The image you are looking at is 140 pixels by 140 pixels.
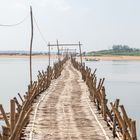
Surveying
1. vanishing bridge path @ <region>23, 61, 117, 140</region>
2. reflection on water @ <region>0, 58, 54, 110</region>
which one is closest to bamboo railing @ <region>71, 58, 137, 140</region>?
vanishing bridge path @ <region>23, 61, 117, 140</region>

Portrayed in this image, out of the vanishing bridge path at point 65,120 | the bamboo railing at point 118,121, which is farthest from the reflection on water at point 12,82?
the bamboo railing at point 118,121

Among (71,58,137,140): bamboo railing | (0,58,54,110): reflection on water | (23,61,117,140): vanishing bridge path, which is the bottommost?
(0,58,54,110): reflection on water

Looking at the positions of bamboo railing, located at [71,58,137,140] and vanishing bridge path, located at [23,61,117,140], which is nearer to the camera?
bamboo railing, located at [71,58,137,140]

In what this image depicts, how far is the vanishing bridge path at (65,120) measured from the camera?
11789 millimetres

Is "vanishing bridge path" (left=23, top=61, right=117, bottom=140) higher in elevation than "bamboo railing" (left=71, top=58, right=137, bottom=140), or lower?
lower

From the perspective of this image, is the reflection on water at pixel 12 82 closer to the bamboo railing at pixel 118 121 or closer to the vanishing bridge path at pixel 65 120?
the vanishing bridge path at pixel 65 120

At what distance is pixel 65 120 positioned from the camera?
1390cm

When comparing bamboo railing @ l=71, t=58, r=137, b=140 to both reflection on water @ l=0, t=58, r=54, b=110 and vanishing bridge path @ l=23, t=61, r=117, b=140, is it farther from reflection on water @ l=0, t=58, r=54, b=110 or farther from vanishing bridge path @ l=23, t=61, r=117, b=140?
reflection on water @ l=0, t=58, r=54, b=110

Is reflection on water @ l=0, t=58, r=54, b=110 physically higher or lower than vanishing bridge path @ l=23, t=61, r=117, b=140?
lower

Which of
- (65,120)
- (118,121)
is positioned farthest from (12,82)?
(118,121)

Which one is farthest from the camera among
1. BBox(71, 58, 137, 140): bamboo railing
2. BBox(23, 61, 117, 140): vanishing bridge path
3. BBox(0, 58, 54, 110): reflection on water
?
BBox(0, 58, 54, 110): reflection on water

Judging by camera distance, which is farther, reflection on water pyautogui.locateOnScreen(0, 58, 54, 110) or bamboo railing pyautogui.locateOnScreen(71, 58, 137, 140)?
reflection on water pyautogui.locateOnScreen(0, 58, 54, 110)

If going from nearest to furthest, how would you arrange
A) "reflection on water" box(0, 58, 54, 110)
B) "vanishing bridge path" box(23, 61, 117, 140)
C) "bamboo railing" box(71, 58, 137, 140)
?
1. "bamboo railing" box(71, 58, 137, 140)
2. "vanishing bridge path" box(23, 61, 117, 140)
3. "reflection on water" box(0, 58, 54, 110)

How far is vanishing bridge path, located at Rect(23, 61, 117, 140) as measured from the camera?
11789 mm
